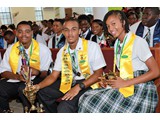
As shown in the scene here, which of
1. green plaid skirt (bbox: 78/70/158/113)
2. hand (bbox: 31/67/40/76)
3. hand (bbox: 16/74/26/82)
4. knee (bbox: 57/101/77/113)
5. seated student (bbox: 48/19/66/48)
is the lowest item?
knee (bbox: 57/101/77/113)

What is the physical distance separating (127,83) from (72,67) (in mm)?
808

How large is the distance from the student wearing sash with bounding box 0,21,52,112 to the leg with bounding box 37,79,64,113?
311 mm

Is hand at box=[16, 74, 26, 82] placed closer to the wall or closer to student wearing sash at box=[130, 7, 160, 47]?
student wearing sash at box=[130, 7, 160, 47]

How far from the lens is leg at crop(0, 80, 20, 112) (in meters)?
3.06

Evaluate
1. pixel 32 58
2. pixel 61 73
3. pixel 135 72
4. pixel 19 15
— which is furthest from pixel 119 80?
pixel 19 15

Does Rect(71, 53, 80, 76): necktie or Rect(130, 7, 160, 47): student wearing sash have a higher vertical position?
Rect(130, 7, 160, 47): student wearing sash

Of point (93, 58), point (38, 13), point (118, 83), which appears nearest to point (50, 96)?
point (93, 58)

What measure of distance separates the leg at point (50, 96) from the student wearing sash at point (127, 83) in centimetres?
53

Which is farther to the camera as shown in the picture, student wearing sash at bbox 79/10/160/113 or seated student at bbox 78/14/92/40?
seated student at bbox 78/14/92/40

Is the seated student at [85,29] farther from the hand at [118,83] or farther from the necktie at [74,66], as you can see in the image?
the hand at [118,83]

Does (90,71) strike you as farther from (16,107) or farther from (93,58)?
(16,107)

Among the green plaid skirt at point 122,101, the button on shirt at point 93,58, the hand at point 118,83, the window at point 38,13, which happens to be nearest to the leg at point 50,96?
the button on shirt at point 93,58

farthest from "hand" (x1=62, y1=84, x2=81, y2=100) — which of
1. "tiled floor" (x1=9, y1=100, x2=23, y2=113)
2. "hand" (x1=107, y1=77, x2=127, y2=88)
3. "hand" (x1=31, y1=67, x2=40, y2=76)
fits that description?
"tiled floor" (x1=9, y1=100, x2=23, y2=113)

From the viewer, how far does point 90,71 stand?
2.76 meters
